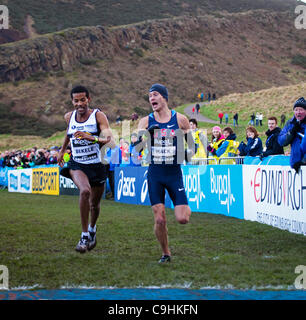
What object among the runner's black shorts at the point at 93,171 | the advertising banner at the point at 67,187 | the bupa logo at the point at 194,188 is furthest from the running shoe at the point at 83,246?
the advertising banner at the point at 67,187

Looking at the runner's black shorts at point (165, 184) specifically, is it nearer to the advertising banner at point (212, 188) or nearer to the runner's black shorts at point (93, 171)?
the runner's black shorts at point (93, 171)

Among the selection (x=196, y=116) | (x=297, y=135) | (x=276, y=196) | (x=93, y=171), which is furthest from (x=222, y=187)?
(x=196, y=116)

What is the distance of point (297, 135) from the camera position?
9555 mm

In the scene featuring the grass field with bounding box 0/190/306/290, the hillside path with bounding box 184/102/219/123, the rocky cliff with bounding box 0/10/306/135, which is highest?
the rocky cliff with bounding box 0/10/306/135

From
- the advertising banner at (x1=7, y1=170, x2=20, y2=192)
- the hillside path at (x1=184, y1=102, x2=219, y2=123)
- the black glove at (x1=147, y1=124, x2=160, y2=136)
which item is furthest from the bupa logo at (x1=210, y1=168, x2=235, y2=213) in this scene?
the hillside path at (x1=184, y1=102, x2=219, y2=123)

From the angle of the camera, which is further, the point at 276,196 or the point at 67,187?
the point at 67,187

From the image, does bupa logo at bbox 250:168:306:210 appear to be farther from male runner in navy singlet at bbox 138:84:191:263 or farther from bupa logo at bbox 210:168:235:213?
male runner in navy singlet at bbox 138:84:191:263

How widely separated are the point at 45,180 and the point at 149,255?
793 inches

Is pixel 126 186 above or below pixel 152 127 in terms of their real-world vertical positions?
below

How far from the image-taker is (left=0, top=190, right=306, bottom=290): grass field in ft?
20.4

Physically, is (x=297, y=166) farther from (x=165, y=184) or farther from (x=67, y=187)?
(x=67, y=187)

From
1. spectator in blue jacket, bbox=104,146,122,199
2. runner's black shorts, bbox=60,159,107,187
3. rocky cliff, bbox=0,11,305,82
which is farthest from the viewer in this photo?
rocky cliff, bbox=0,11,305,82

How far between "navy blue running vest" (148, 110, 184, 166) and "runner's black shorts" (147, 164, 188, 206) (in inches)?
3.5

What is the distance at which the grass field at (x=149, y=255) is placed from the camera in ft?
20.4
